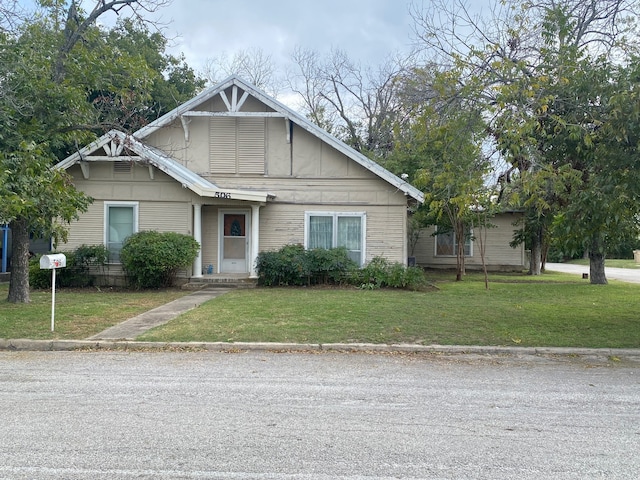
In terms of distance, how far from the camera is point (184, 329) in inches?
360

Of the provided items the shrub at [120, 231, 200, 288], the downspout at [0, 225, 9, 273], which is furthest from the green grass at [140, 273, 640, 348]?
the downspout at [0, 225, 9, 273]

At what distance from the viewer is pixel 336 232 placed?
55.2 feet

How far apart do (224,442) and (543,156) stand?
26.8 ft

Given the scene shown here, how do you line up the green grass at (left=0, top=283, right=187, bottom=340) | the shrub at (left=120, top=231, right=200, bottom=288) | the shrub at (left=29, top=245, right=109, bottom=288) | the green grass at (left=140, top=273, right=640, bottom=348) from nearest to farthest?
the green grass at (left=140, top=273, right=640, bottom=348), the green grass at (left=0, top=283, right=187, bottom=340), the shrub at (left=120, top=231, right=200, bottom=288), the shrub at (left=29, top=245, right=109, bottom=288)

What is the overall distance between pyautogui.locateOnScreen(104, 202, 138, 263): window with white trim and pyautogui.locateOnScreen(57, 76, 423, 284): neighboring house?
3cm

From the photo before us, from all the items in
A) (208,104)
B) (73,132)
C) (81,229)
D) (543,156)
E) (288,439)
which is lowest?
(288,439)

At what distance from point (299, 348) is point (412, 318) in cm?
312

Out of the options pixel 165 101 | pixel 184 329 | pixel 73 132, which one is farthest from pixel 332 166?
pixel 165 101

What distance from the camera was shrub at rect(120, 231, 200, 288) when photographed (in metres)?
14.4

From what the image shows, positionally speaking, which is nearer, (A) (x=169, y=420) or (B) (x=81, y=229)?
(A) (x=169, y=420)

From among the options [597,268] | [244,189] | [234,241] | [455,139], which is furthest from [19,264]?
[597,268]

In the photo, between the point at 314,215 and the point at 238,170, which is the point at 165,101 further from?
the point at 314,215

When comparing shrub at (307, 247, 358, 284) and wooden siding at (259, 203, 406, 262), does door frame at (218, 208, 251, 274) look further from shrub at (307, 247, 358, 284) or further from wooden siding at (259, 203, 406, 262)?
shrub at (307, 247, 358, 284)

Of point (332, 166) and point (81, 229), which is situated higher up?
point (332, 166)
